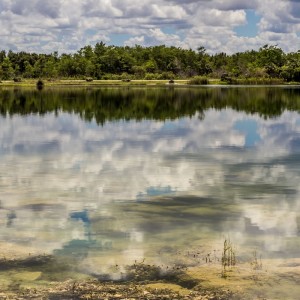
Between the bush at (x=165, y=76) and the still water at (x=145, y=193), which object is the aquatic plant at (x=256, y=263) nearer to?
the still water at (x=145, y=193)

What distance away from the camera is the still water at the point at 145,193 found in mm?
14742

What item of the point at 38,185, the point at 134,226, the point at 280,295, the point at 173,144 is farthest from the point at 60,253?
the point at 173,144

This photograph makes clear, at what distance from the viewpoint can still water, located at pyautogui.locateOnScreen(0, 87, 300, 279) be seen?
1474 centimetres

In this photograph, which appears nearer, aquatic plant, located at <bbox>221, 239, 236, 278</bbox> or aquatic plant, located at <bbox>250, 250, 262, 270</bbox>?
aquatic plant, located at <bbox>221, 239, 236, 278</bbox>

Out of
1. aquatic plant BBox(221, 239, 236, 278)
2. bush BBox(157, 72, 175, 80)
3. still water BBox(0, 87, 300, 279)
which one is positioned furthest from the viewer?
bush BBox(157, 72, 175, 80)

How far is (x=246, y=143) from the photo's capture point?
3622 centimetres

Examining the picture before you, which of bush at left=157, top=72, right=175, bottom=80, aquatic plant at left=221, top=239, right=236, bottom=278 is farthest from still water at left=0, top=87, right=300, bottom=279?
bush at left=157, top=72, right=175, bottom=80

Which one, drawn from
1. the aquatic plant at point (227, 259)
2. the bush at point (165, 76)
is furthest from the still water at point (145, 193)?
the bush at point (165, 76)

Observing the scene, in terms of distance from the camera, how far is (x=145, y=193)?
20.9 metres

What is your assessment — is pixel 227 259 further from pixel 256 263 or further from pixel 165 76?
pixel 165 76

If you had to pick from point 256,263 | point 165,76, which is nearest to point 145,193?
point 256,263

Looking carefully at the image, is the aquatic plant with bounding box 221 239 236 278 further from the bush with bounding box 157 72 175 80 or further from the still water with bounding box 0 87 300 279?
the bush with bounding box 157 72 175 80

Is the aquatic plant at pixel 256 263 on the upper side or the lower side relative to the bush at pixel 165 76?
lower

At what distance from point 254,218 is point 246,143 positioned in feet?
63.6
